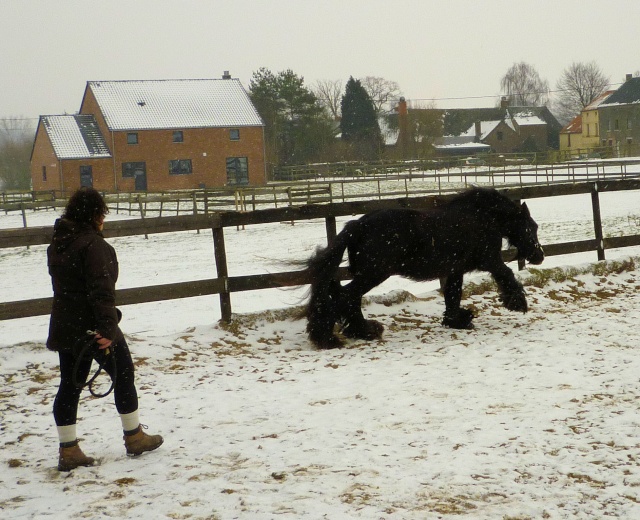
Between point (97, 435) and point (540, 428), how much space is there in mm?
2656

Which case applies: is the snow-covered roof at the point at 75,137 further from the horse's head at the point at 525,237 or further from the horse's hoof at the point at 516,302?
the horse's hoof at the point at 516,302

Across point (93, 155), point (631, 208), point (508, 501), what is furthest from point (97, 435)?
point (93, 155)

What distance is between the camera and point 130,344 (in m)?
6.59

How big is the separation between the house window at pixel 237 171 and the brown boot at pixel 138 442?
47.7 metres

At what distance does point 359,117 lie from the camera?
65.8 m

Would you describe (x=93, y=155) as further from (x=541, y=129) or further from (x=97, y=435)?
(x=541, y=129)

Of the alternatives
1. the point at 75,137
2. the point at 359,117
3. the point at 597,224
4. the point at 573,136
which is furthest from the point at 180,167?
the point at 573,136

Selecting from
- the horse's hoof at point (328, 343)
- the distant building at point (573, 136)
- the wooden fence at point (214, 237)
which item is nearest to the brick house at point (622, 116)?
the distant building at point (573, 136)

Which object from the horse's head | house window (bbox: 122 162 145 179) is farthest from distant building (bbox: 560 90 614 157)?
the horse's head

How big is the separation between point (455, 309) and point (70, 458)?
4.20m

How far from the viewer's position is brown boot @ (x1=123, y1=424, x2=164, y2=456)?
4.20 meters

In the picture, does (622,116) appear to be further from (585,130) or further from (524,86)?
(524,86)

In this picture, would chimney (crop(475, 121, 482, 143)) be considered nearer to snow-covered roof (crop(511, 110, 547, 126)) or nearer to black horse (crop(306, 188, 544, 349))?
snow-covered roof (crop(511, 110, 547, 126))

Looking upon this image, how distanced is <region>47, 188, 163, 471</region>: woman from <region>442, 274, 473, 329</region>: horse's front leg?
3.75 metres
